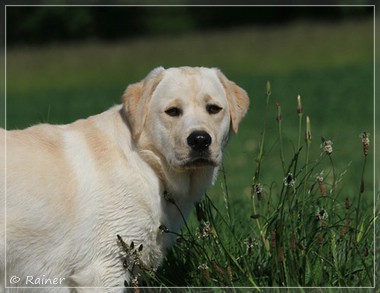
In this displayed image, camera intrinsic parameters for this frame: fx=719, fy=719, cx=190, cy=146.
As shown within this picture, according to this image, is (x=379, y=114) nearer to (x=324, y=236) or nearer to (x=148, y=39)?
(x=324, y=236)

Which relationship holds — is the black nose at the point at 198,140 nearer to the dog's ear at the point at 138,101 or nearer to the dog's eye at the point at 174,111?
the dog's eye at the point at 174,111

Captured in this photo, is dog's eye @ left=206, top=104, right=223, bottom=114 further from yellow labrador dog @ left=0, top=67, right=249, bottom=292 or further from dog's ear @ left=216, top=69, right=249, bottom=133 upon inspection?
dog's ear @ left=216, top=69, right=249, bottom=133

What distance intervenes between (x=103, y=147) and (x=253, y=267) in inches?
43.9

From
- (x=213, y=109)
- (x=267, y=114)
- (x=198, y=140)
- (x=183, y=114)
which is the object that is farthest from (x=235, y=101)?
(x=267, y=114)

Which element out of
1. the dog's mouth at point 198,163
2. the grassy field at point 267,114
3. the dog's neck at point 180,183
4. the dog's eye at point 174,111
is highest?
the dog's eye at point 174,111

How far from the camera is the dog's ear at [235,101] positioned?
13.6ft

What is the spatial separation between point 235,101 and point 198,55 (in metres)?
14.3

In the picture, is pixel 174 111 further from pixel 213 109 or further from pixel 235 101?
pixel 235 101

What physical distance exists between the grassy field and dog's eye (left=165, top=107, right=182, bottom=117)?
587mm

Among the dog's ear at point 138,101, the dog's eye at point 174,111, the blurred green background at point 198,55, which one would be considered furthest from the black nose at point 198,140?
the blurred green background at point 198,55

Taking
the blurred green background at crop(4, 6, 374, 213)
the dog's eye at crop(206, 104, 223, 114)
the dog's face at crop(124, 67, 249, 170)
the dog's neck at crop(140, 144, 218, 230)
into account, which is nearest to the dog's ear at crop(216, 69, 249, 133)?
the dog's face at crop(124, 67, 249, 170)

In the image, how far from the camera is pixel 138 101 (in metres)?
4.04

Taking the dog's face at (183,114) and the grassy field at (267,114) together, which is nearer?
the dog's face at (183,114)

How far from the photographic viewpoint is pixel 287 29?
18359 mm
